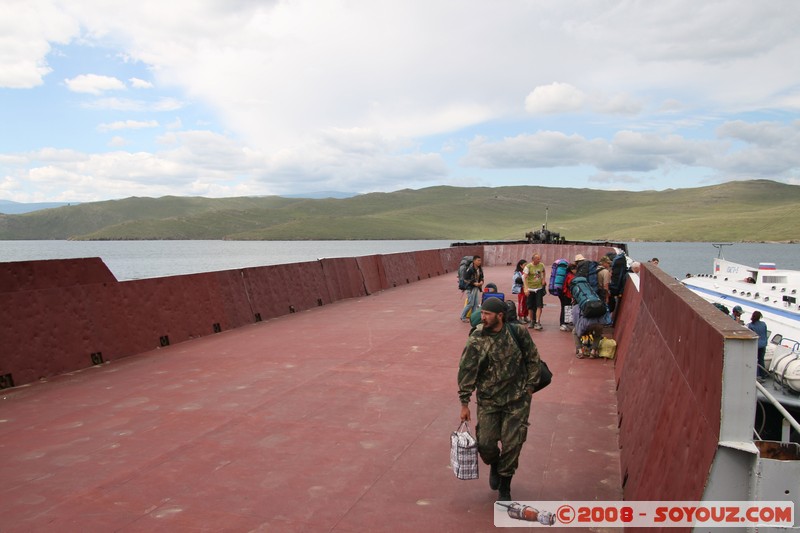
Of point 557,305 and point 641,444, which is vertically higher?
point 641,444

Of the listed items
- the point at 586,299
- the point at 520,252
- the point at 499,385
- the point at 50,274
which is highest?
the point at 50,274

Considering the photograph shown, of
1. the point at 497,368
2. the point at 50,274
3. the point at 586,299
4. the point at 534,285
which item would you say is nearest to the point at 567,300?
the point at 534,285

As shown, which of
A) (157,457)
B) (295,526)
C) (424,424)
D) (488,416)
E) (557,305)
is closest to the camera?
(295,526)

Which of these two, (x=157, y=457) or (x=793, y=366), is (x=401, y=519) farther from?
(x=793, y=366)

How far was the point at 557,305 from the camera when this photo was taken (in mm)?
17578

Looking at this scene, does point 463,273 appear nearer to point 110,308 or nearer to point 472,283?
point 472,283

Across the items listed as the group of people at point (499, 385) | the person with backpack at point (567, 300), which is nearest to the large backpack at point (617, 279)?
the person with backpack at point (567, 300)

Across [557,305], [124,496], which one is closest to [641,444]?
[124,496]

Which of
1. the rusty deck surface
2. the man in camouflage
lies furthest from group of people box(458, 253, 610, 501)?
the rusty deck surface

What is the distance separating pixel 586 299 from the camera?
33.8 feet

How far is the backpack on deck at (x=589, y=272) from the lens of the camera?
11344mm

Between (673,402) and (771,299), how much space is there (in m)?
30.4

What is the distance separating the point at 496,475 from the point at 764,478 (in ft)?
8.36

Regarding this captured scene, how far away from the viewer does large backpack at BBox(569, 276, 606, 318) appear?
33.3 feet
